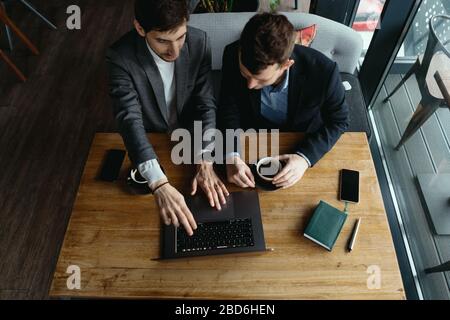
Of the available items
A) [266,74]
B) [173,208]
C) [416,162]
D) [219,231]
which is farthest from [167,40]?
[416,162]

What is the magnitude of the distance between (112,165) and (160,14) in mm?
621

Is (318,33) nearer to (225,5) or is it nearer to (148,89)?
(225,5)

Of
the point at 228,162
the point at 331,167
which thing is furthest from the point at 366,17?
the point at 228,162

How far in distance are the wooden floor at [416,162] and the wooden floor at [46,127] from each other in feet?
4.78

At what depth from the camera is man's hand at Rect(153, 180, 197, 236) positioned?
4.31ft

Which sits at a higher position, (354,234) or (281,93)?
(281,93)

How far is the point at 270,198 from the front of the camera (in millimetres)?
1412

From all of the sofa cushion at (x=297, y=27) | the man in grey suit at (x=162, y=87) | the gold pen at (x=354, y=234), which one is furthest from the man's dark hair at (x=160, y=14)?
the gold pen at (x=354, y=234)

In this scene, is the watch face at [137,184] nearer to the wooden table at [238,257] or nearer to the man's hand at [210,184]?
the wooden table at [238,257]

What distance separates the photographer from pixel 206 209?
137 centimetres

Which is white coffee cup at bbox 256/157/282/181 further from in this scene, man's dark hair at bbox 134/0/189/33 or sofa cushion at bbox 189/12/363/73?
sofa cushion at bbox 189/12/363/73

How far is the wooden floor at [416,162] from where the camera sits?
211 cm

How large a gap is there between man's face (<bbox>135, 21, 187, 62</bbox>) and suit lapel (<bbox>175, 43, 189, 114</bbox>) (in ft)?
0.36

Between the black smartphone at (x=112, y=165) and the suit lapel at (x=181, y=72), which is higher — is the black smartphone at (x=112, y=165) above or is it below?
below
